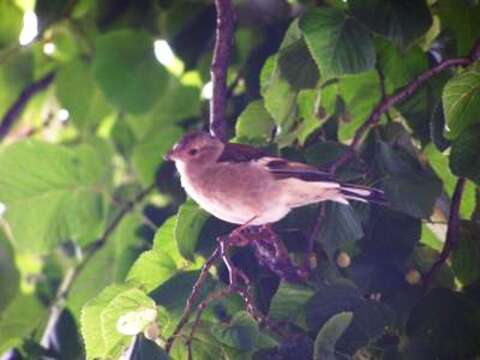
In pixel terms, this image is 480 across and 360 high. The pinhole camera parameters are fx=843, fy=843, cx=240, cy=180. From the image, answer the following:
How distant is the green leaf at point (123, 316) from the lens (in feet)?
4.16

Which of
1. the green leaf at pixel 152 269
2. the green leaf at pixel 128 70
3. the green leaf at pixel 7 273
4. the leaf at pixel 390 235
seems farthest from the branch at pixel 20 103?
the leaf at pixel 390 235

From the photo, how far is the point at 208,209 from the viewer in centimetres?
137

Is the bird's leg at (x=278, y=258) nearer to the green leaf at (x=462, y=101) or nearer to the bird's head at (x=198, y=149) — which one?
the bird's head at (x=198, y=149)

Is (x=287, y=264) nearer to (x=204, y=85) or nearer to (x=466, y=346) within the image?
(x=466, y=346)

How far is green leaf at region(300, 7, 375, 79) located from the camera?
1449 millimetres

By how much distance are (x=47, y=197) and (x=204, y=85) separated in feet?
1.85

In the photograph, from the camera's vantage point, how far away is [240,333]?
127 centimetres

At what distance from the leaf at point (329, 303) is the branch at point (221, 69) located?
346 mm

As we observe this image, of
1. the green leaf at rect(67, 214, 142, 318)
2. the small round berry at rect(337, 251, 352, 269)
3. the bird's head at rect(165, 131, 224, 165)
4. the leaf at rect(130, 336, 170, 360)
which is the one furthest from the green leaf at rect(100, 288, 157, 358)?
the green leaf at rect(67, 214, 142, 318)

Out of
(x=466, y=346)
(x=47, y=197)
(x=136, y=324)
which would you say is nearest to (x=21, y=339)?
(x=47, y=197)

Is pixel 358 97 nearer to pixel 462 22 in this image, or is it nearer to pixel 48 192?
pixel 462 22

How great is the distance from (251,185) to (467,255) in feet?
1.36

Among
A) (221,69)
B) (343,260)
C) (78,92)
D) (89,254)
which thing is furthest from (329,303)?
(78,92)

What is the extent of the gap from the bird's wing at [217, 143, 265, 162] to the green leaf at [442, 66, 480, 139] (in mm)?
315
